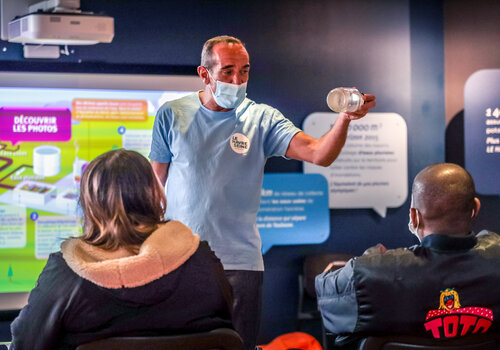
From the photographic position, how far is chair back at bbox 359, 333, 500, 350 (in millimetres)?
1836

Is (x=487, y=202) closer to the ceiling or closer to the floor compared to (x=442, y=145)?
closer to the floor

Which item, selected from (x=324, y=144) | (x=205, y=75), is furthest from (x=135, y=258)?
(x=205, y=75)

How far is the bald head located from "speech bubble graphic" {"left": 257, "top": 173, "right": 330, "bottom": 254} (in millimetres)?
2607

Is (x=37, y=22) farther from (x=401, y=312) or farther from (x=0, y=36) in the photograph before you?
(x=401, y=312)

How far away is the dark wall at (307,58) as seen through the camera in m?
4.45

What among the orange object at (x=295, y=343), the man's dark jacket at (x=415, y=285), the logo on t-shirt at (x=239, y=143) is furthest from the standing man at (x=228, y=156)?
the orange object at (x=295, y=343)

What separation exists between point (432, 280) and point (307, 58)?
302 centimetres

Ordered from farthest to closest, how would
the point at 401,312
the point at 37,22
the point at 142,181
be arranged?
the point at 37,22 → the point at 401,312 → the point at 142,181

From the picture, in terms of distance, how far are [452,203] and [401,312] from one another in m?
0.36

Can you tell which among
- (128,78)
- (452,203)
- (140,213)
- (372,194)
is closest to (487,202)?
(372,194)

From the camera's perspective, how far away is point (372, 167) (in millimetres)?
4859

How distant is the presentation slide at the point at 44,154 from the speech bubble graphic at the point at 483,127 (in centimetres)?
233

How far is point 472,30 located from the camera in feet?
16.4

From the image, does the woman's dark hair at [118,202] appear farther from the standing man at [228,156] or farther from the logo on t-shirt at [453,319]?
the standing man at [228,156]
